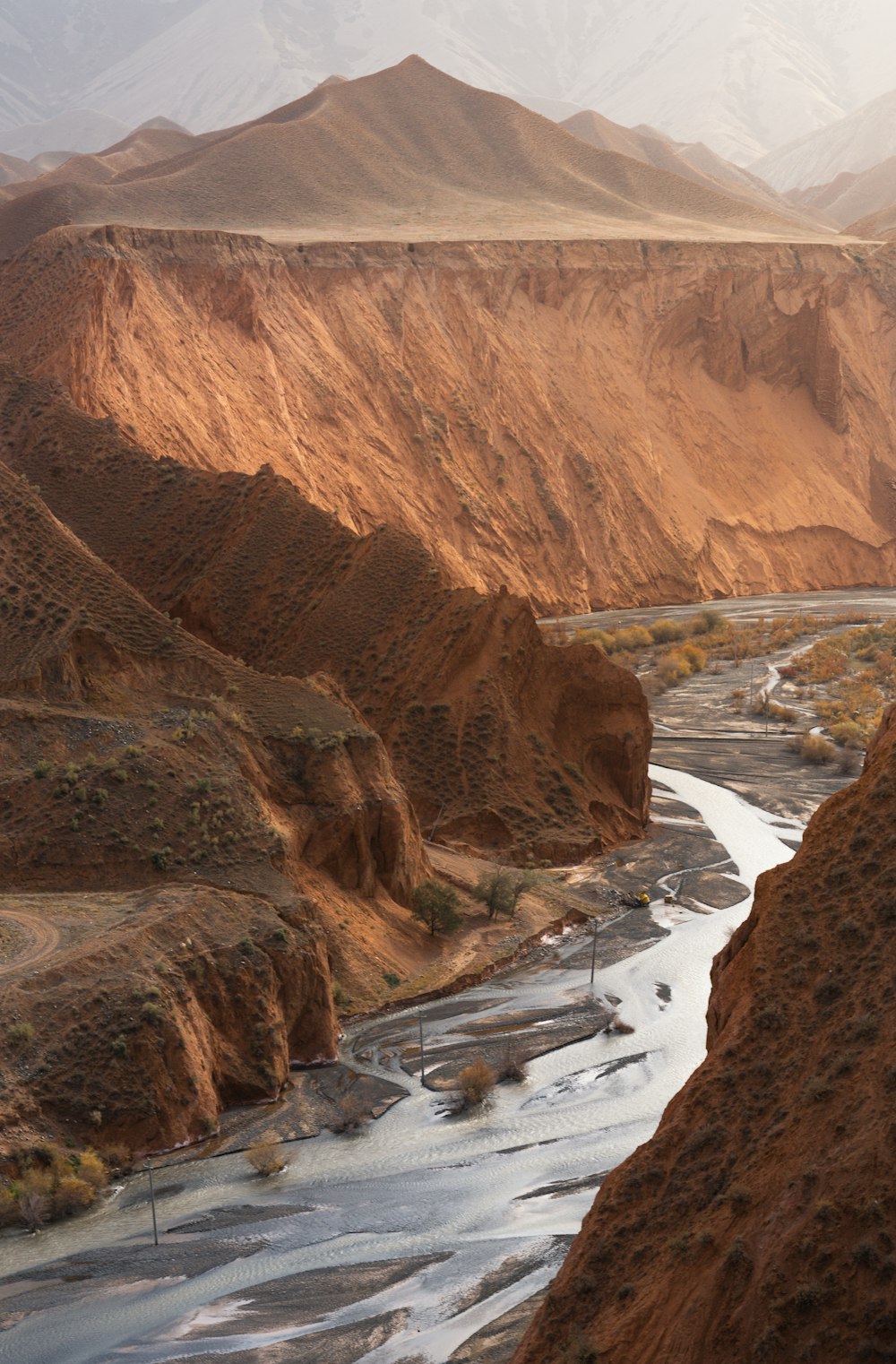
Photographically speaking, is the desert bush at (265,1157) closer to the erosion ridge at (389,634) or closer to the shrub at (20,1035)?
the shrub at (20,1035)

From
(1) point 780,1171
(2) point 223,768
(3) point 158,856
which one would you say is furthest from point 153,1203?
(1) point 780,1171

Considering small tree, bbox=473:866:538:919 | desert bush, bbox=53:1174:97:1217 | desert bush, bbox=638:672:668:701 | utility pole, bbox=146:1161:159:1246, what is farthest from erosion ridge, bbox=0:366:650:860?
desert bush, bbox=53:1174:97:1217

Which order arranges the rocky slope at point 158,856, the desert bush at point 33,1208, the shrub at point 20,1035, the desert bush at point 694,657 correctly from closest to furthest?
the desert bush at point 33,1208
the shrub at point 20,1035
the rocky slope at point 158,856
the desert bush at point 694,657

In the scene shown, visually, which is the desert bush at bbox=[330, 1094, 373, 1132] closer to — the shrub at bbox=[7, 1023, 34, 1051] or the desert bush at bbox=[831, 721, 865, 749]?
the shrub at bbox=[7, 1023, 34, 1051]

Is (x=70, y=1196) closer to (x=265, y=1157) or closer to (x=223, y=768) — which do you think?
(x=265, y=1157)

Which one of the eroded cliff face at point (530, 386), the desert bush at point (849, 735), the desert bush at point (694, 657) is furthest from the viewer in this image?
the desert bush at point (694, 657)

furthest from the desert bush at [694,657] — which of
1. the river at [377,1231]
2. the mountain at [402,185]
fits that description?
the river at [377,1231]
